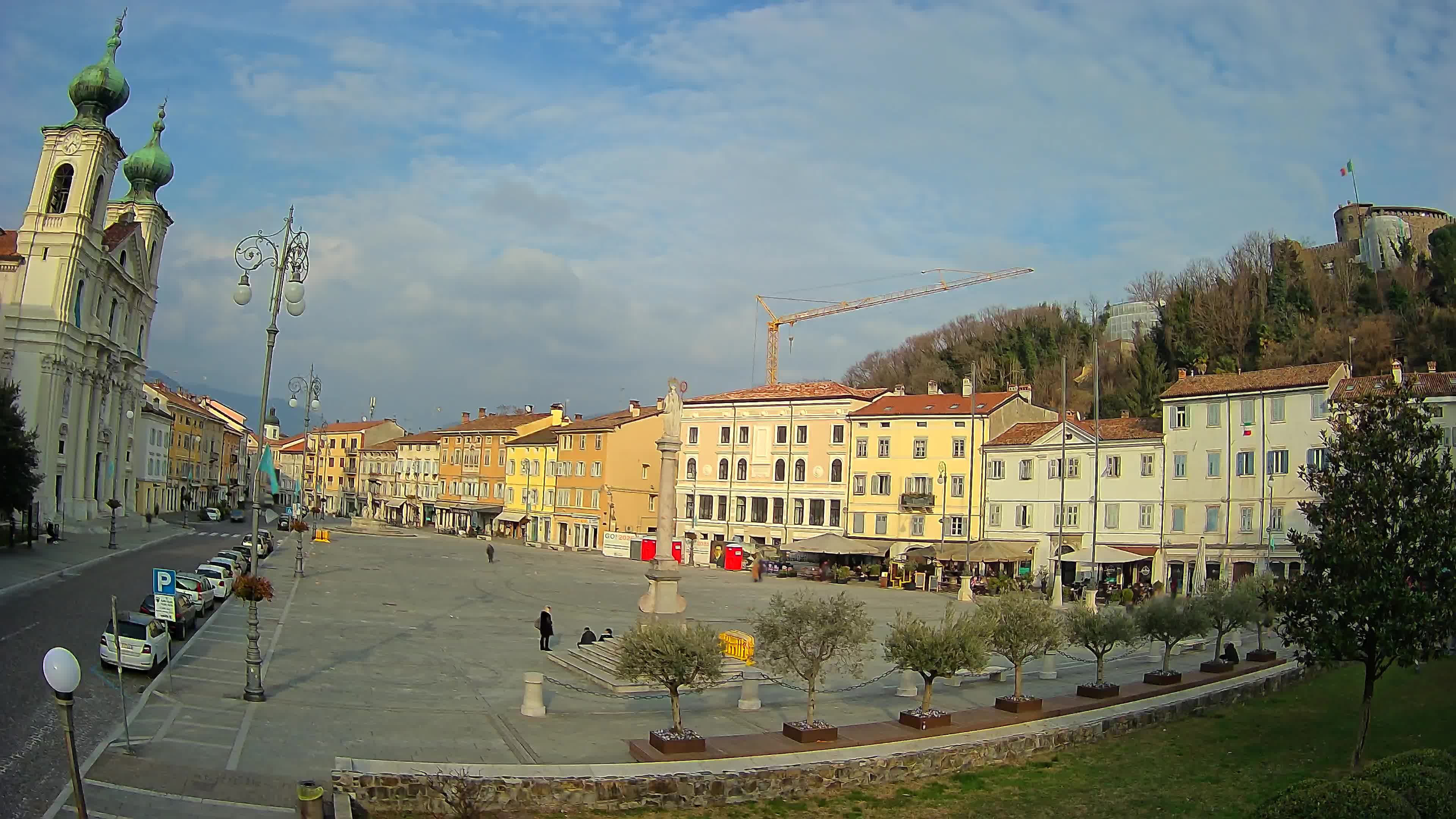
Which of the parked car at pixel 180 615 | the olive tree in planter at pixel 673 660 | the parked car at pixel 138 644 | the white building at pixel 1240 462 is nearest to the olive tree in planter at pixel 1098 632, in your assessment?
the olive tree in planter at pixel 673 660

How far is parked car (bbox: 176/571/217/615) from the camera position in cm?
2922

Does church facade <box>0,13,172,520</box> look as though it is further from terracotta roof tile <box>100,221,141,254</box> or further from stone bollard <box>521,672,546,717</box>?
stone bollard <box>521,672,546,717</box>

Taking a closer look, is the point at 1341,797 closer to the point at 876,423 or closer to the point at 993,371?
the point at 876,423

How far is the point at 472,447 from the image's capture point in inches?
3986

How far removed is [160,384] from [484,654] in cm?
9783

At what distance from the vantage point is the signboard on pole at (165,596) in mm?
21312

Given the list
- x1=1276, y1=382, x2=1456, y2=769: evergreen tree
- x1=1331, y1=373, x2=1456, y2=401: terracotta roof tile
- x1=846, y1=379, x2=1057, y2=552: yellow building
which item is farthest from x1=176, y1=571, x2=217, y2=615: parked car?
x1=1331, y1=373, x2=1456, y2=401: terracotta roof tile

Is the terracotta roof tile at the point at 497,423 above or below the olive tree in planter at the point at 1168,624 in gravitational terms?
above

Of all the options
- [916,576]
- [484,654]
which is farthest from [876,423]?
[484,654]

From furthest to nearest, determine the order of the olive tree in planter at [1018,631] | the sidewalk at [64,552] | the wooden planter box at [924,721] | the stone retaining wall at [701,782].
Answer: the sidewalk at [64,552] < the olive tree in planter at [1018,631] < the wooden planter box at [924,721] < the stone retaining wall at [701,782]

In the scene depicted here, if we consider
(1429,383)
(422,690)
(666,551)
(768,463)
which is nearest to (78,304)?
(768,463)

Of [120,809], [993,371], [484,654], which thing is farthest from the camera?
[993,371]

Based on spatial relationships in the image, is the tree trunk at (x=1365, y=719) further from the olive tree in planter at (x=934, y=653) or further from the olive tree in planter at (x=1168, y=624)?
the olive tree in planter at (x=1168, y=624)

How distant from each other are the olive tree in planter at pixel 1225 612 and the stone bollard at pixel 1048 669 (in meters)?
3.59
